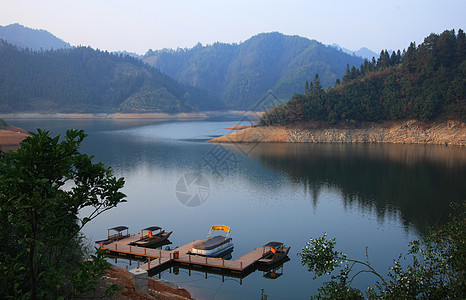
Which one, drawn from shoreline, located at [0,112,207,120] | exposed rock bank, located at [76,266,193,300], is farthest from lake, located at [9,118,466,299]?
shoreline, located at [0,112,207,120]

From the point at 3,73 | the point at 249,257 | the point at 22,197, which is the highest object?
the point at 3,73

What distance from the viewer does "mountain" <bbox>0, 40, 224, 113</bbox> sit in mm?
140712

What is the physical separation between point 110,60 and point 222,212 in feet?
598

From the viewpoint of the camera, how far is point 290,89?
614 ft

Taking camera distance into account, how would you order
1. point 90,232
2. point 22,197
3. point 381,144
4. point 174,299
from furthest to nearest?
point 381,144 < point 90,232 < point 174,299 < point 22,197

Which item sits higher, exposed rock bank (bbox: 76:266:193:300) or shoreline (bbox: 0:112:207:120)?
shoreline (bbox: 0:112:207:120)

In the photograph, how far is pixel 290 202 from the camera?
29.2m

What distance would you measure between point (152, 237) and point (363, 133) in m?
52.9

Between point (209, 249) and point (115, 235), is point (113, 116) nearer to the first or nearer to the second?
point (115, 235)

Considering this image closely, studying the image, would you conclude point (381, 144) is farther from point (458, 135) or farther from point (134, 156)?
point (134, 156)

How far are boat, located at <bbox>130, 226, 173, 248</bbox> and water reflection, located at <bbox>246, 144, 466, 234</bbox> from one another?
1183 cm

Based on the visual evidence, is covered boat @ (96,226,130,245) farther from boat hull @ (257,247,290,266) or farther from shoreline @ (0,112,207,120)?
shoreline @ (0,112,207,120)

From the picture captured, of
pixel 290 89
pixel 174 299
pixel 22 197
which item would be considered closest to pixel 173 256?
pixel 174 299

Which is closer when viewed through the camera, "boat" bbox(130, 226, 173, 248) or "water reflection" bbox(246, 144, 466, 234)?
"boat" bbox(130, 226, 173, 248)
